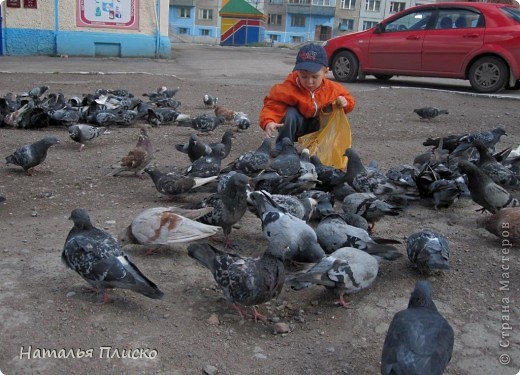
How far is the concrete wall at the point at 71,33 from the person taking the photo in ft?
56.2

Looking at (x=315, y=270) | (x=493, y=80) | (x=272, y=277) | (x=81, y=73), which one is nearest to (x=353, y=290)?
(x=315, y=270)

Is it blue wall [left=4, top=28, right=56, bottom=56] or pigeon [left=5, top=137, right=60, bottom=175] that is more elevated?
blue wall [left=4, top=28, right=56, bottom=56]

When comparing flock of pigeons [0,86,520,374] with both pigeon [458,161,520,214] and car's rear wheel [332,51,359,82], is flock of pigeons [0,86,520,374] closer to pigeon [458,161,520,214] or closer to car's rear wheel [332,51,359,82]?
pigeon [458,161,520,214]

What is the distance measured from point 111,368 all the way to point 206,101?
7.45m

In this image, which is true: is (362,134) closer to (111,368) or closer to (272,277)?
(272,277)

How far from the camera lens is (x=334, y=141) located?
623cm

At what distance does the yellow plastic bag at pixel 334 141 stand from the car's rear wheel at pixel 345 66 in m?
7.52

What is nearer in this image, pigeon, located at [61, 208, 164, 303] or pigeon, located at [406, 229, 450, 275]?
pigeon, located at [61, 208, 164, 303]

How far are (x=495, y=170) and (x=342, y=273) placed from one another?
281 centimetres

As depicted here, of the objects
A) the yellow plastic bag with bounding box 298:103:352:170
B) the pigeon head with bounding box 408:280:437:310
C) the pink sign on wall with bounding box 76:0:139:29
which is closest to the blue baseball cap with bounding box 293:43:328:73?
the yellow plastic bag with bounding box 298:103:352:170

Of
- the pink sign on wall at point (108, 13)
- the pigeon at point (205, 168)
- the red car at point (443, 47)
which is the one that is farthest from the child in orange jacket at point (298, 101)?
the pink sign on wall at point (108, 13)

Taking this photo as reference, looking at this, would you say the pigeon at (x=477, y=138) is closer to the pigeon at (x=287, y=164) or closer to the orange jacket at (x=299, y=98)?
the orange jacket at (x=299, y=98)

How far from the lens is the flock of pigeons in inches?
121

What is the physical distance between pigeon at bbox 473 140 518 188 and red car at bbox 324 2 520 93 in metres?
6.78
